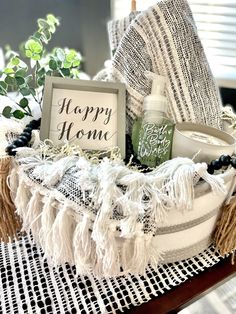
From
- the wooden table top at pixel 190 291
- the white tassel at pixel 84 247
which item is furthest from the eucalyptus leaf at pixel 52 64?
the wooden table top at pixel 190 291

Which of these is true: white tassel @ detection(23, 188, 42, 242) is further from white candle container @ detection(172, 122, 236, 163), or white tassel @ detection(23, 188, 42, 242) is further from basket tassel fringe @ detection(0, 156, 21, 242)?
white candle container @ detection(172, 122, 236, 163)

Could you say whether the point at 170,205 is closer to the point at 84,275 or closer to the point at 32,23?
the point at 84,275

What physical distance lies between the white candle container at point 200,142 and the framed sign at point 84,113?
0.10 metres

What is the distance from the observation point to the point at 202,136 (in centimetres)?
60

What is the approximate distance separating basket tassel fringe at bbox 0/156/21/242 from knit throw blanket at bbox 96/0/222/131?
9.7 inches

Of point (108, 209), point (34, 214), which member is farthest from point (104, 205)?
point (34, 214)

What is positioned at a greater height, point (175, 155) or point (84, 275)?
point (175, 155)

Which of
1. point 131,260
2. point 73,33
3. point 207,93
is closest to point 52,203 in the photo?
point 131,260

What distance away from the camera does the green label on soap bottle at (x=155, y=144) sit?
1.91 feet

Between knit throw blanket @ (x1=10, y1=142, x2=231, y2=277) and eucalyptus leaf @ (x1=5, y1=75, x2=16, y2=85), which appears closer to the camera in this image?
knit throw blanket @ (x1=10, y1=142, x2=231, y2=277)

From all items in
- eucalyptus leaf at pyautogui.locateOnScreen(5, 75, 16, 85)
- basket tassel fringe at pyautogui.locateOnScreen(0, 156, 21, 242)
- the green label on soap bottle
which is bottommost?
basket tassel fringe at pyautogui.locateOnScreen(0, 156, 21, 242)

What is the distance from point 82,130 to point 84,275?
0.25 meters

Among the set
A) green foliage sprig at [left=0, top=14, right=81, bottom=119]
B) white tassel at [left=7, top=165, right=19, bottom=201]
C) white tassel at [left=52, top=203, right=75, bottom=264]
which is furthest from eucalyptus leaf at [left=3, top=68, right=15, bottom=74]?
white tassel at [left=52, top=203, right=75, bottom=264]

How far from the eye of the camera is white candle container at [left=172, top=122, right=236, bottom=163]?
0.55 m
